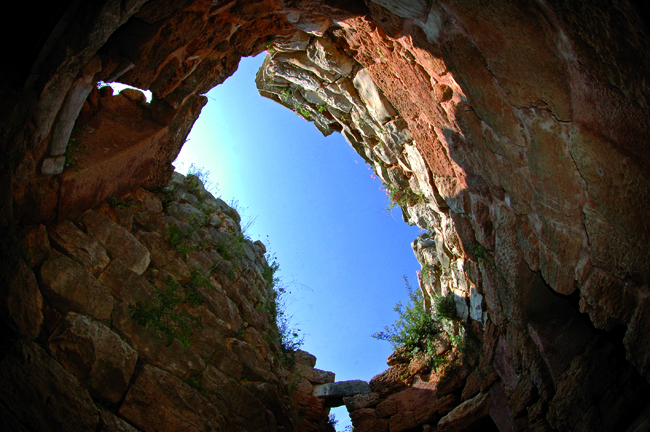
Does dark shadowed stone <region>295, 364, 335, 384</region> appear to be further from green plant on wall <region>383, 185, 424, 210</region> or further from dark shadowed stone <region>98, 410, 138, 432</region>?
dark shadowed stone <region>98, 410, 138, 432</region>

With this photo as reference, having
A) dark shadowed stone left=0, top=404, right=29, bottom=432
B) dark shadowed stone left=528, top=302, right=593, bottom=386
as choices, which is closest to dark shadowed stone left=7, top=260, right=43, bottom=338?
dark shadowed stone left=0, top=404, right=29, bottom=432

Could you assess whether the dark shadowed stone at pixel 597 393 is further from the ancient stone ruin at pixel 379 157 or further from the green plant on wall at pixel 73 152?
the green plant on wall at pixel 73 152

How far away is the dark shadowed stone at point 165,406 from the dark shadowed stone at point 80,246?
1218mm

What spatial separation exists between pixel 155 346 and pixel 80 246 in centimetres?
134

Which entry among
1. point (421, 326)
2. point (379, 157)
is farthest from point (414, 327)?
point (379, 157)

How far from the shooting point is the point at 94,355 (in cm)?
339

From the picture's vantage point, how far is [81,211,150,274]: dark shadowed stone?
4.09 meters

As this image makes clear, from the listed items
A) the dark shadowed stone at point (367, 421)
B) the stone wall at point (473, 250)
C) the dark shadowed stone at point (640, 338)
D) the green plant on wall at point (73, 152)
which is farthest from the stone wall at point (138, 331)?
the dark shadowed stone at point (640, 338)

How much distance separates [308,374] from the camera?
773cm

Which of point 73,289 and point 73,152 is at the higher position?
point 73,152

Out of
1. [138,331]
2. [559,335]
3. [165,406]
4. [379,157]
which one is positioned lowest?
[559,335]

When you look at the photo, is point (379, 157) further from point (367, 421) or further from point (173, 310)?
point (367, 421)

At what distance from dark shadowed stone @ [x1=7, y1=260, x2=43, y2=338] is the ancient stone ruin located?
2cm

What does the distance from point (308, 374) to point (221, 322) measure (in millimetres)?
3620
